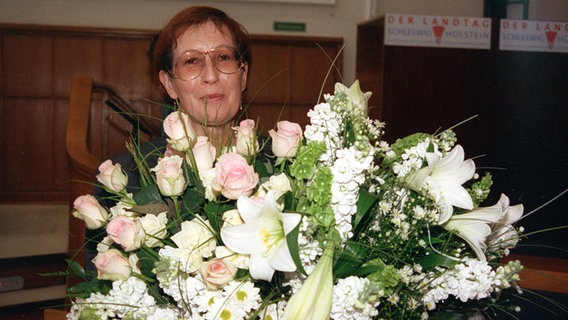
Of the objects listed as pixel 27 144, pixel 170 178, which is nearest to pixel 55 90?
pixel 27 144

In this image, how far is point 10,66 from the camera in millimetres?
5578

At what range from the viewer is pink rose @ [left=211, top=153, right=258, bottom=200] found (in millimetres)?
929

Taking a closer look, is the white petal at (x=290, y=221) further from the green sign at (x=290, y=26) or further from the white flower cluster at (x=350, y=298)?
the green sign at (x=290, y=26)

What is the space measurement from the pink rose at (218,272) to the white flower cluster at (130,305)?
0.33 ft

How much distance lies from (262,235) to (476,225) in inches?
14.2

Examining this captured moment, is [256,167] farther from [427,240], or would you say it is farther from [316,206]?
[427,240]

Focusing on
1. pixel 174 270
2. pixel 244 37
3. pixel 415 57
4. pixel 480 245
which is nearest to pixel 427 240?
pixel 480 245

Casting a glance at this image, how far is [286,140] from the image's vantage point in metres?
1.00

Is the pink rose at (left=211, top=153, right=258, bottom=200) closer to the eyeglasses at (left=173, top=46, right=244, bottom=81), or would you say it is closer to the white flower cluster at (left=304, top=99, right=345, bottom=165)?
the white flower cluster at (left=304, top=99, right=345, bottom=165)

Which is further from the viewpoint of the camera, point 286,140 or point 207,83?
point 207,83

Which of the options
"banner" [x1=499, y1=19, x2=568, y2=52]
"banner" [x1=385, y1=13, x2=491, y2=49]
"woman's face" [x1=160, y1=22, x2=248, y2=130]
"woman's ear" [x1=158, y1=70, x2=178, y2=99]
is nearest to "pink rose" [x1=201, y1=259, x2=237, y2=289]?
"woman's face" [x1=160, y1=22, x2=248, y2=130]

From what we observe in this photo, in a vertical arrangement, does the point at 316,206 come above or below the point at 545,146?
above

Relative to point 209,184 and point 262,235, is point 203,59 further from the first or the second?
point 262,235

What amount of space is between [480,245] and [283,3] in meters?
5.05
